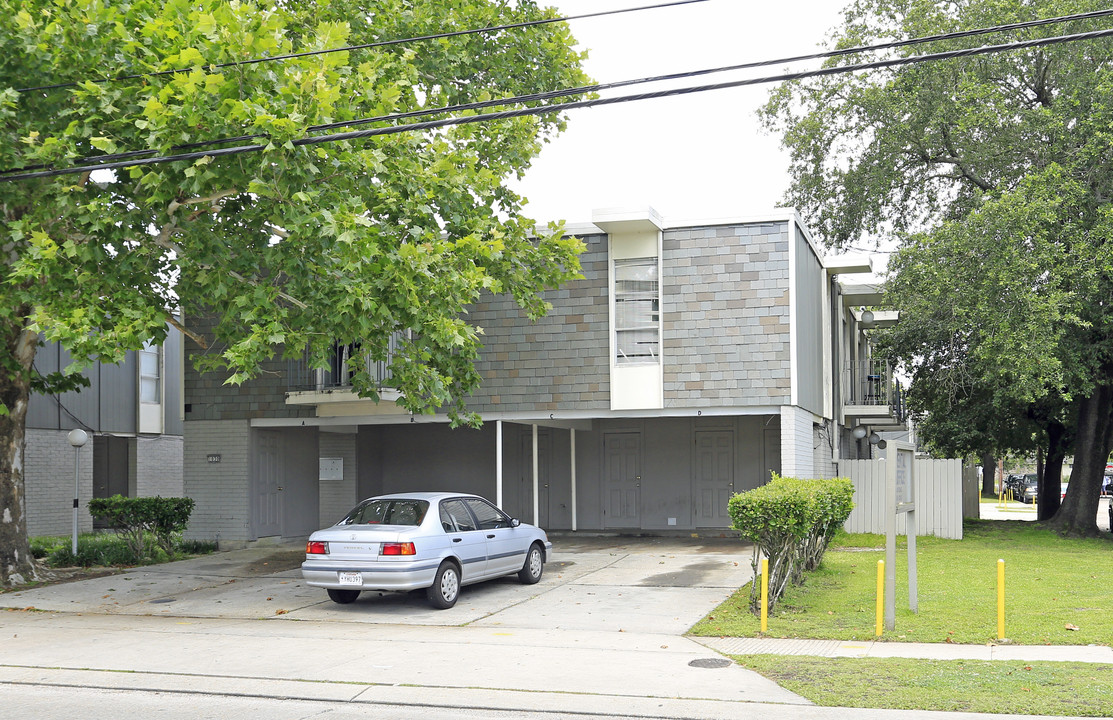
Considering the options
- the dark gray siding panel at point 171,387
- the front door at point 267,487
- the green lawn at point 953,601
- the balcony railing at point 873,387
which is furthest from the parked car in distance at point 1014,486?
the front door at point 267,487

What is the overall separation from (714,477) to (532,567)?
9.76m

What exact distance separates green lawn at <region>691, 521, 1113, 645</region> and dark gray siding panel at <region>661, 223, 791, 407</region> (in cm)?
348

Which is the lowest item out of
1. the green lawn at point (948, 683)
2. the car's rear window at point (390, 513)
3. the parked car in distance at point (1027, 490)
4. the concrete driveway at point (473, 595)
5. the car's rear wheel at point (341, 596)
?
the parked car in distance at point (1027, 490)

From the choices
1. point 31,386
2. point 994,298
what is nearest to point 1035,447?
point 994,298

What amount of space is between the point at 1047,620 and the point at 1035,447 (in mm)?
23409

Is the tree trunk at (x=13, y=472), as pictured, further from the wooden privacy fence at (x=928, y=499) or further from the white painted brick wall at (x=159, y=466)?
the wooden privacy fence at (x=928, y=499)

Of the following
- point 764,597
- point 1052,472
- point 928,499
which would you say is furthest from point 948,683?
point 1052,472

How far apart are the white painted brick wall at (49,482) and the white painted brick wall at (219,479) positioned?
17.9 feet

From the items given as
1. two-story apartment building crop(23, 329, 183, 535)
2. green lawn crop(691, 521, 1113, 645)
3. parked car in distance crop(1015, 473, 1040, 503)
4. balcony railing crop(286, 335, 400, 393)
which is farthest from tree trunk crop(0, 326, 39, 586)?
parked car in distance crop(1015, 473, 1040, 503)

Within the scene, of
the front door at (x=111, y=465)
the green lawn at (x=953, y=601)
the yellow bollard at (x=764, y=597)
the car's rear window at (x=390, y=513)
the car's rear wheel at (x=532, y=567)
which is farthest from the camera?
the front door at (x=111, y=465)

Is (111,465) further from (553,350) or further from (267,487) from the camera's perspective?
(553,350)

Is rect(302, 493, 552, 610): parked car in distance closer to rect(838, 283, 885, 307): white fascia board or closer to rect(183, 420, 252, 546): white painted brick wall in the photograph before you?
rect(183, 420, 252, 546): white painted brick wall

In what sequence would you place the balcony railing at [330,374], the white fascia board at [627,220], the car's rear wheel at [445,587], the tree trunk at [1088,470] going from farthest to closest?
1. the tree trunk at [1088,470]
2. the balcony railing at [330,374]
3. the white fascia board at [627,220]
4. the car's rear wheel at [445,587]

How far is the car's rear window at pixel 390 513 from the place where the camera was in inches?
530
